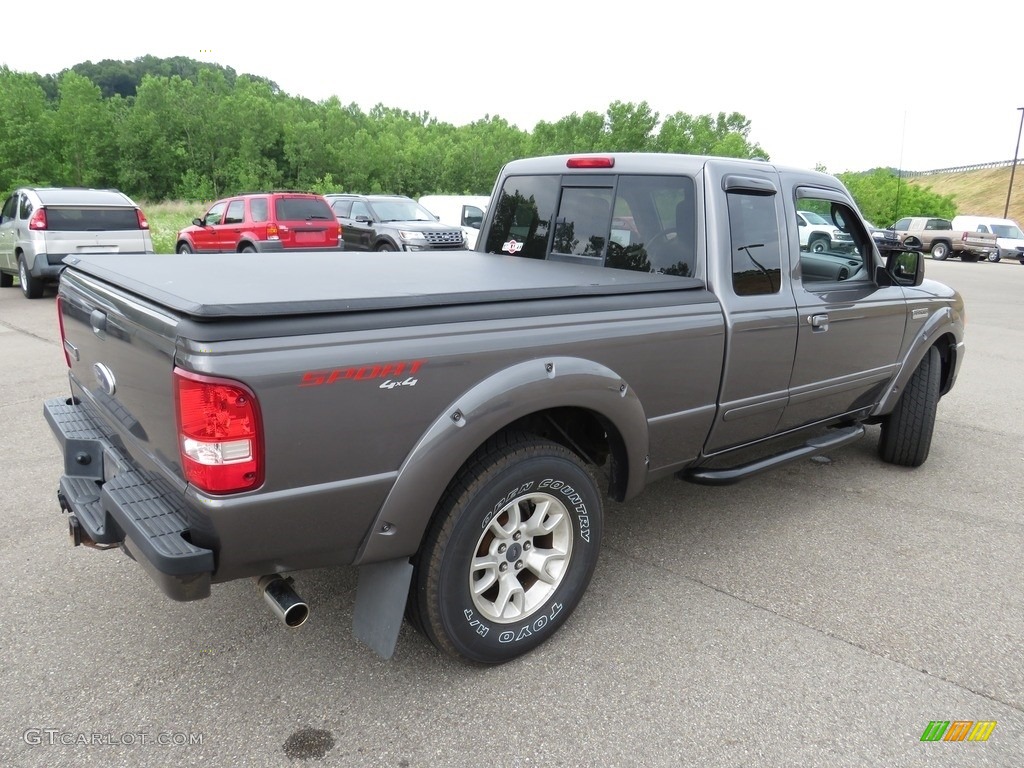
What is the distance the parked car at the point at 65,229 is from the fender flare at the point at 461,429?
10961 millimetres

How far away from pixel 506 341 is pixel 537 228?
6.04 ft

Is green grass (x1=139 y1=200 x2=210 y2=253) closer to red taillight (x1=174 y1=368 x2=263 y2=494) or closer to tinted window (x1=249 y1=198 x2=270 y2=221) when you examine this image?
tinted window (x1=249 y1=198 x2=270 y2=221)

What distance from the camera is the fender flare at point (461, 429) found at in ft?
7.67

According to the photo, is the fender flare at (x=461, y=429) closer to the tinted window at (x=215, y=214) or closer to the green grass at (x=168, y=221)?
the tinted window at (x=215, y=214)

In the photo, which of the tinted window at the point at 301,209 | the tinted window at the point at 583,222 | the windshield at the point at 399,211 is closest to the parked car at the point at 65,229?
the tinted window at the point at 301,209

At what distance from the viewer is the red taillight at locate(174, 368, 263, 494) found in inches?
78.8

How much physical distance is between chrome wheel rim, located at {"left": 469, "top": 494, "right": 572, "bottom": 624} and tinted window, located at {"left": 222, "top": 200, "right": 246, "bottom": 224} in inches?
554

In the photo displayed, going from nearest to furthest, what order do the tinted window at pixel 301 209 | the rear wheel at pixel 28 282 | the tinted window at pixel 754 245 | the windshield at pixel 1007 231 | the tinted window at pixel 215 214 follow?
the tinted window at pixel 754 245 → the rear wheel at pixel 28 282 → the tinted window at pixel 301 209 → the tinted window at pixel 215 214 → the windshield at pixel 1007 231

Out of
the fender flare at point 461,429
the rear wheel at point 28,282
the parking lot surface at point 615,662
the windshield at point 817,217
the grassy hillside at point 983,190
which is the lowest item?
the parking lot surface at point 615,662

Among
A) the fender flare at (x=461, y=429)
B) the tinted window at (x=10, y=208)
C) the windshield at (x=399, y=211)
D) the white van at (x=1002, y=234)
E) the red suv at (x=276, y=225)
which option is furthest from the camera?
the white van at (x=1002, y=234)

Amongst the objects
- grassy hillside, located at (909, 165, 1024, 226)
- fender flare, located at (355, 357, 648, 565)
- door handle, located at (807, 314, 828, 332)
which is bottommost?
fender flare, located at (355, 357, 648, 565)

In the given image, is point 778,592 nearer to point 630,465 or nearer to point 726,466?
point 726,466

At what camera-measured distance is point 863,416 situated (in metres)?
4.64

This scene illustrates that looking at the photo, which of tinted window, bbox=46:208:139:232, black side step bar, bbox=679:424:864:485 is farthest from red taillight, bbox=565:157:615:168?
tinted window, bbox=46:208:139:232
